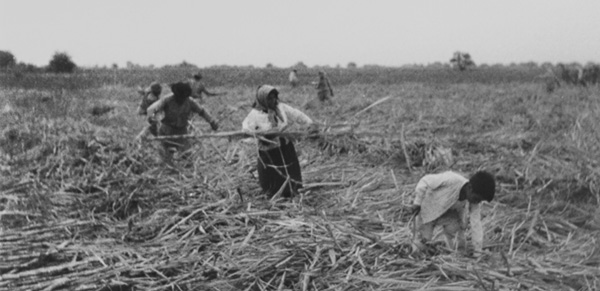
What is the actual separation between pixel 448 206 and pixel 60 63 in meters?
29.3

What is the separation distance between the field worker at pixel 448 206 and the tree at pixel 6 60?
2716 centimetres

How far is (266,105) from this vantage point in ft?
15.4

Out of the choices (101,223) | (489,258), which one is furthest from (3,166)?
(489,258)

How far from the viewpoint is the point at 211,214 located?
4.25 metres

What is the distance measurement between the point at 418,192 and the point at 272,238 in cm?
100

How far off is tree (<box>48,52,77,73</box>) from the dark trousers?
89.5 feet

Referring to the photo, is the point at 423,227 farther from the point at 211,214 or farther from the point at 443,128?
the point at 443,128

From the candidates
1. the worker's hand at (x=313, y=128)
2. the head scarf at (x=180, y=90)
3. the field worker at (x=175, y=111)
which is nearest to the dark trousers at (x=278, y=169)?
the worker's hand at (x=313, y=128)

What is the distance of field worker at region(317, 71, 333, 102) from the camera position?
13086mm

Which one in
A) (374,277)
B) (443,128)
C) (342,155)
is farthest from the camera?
(443,128)

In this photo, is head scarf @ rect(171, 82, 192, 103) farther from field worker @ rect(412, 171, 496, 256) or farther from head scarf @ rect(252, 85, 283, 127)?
field worker @ rect(412, 171, 496, 256)

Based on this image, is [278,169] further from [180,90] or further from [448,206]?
[448,206]

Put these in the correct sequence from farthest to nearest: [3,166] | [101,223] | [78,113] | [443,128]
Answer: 1. [78,113]
2. [443,128]
3. [3,166]
4. [101,223]

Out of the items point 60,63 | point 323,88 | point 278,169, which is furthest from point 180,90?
point 60,63
